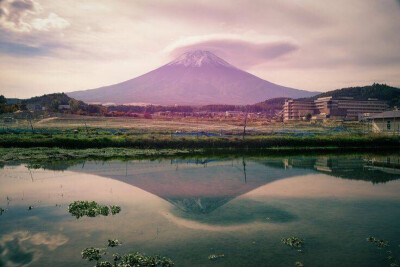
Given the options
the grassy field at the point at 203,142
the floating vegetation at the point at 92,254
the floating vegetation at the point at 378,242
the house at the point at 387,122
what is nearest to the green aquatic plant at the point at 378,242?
the floating vegetation at the point at 378,242

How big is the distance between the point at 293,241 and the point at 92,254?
14.8 feet

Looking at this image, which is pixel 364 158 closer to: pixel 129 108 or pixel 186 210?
pixel 186 210

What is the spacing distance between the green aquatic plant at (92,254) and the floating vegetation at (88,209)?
2639 millimetres

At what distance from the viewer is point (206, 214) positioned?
9422 mm

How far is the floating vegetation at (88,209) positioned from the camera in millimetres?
9374

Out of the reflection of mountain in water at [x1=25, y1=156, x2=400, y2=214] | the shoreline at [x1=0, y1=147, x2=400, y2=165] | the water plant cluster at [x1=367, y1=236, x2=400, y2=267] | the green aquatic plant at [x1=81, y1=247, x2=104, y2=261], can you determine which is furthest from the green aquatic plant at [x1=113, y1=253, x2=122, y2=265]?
the shoreline at [x1=0, y1=147, x2=400, y2=165]

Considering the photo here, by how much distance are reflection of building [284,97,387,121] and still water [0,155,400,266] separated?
3142 inches

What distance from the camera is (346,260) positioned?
21.0ft

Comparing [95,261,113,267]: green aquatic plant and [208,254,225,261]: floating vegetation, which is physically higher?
[95,261,113,267]: green aquatic plant

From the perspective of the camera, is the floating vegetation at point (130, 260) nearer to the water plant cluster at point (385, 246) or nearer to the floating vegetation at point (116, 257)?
the floating vegetation at point (116, 257)

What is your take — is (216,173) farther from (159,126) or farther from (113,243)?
(159,126)

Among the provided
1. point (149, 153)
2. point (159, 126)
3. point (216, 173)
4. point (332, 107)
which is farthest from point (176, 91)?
point (216, 173)

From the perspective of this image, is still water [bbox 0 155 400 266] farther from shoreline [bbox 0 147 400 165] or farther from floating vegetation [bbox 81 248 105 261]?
shoreline [bbox 0 147 400 165]

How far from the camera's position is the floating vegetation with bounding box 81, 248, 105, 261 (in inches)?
254
